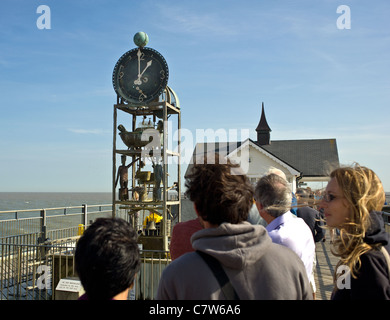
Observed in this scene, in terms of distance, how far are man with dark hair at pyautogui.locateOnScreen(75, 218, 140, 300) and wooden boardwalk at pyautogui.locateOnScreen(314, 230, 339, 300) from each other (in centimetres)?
599

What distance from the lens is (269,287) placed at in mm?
1820

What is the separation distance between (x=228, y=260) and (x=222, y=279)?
10cm

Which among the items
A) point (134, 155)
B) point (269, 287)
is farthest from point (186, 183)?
point (134, 155)

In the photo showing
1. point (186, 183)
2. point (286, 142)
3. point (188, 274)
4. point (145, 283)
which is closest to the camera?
point (188, 274)

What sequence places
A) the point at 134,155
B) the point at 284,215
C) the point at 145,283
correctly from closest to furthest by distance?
the point at 284,215 < the point at 145,283 < the point at 134,155

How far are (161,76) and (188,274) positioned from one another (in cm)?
802


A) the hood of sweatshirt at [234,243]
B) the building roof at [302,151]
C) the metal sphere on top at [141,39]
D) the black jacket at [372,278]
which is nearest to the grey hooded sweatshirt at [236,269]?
the hood of sweatshirt at [234,243]

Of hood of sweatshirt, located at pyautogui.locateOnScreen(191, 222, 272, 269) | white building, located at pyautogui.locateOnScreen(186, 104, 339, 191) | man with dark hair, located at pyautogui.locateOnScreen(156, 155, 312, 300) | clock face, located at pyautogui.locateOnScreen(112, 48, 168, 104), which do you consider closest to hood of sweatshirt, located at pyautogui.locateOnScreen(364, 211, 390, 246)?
man with dark hair, located at pyautogui.locateOnScreen(156, 155, 312, 300)

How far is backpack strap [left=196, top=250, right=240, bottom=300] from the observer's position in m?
1.74

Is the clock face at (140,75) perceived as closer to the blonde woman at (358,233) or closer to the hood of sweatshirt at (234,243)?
the blonde woman at (358,233)

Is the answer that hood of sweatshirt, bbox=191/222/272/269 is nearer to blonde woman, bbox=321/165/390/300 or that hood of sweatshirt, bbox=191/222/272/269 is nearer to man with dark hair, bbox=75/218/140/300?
man with dark hair, bbox=75/218/140/300

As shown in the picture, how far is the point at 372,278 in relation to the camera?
1.90 m

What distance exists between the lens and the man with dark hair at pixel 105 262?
177 centimetres
